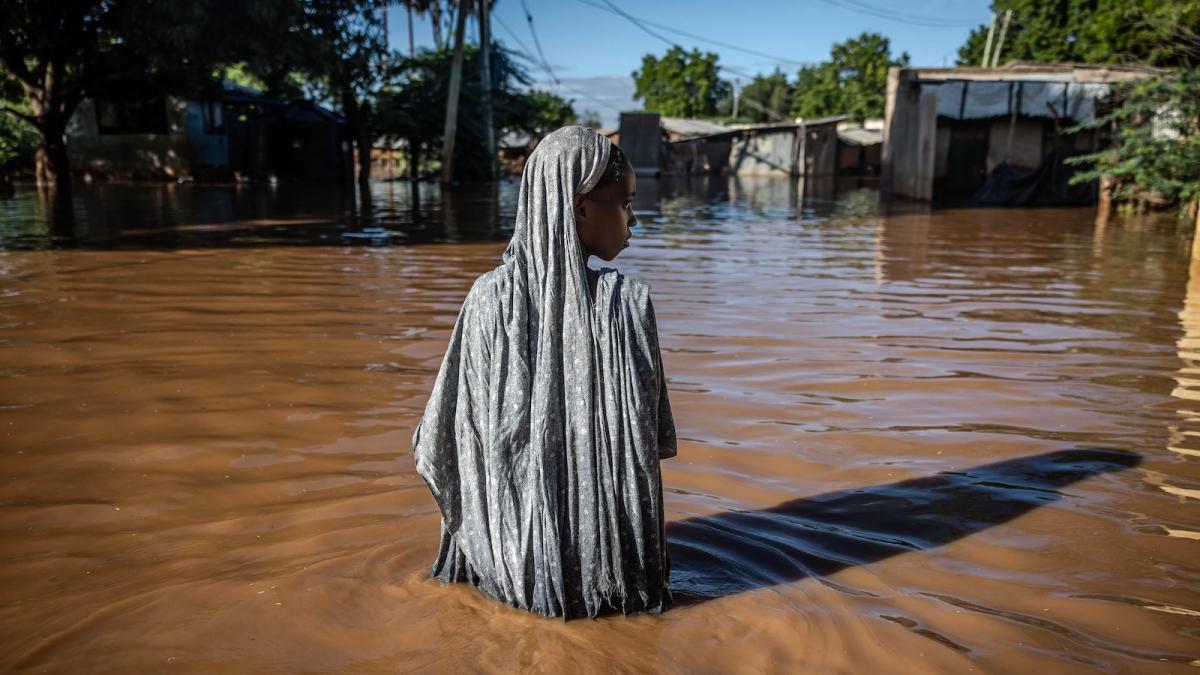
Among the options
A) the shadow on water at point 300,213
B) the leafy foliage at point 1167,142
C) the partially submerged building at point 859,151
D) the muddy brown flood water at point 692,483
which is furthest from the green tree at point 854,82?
the muddy brown flood water at point 692,483

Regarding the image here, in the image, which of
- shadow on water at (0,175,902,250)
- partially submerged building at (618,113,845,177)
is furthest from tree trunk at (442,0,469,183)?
partially submerged building at (618,113,845,177)

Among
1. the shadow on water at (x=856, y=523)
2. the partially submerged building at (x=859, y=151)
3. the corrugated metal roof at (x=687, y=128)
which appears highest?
the corrugated metal roof at (x=687, y=128)

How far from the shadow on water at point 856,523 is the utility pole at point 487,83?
23.5 m

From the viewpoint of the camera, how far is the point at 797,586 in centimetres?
263

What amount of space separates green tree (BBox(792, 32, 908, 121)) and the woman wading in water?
46.3 metres

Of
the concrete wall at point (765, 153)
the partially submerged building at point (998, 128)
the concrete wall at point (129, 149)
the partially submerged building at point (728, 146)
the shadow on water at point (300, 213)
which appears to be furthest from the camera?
the concrete wall at point (765, 153)

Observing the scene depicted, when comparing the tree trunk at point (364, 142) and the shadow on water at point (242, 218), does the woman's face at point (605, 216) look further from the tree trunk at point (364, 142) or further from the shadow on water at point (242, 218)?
the tree trunk at point (364, 142)

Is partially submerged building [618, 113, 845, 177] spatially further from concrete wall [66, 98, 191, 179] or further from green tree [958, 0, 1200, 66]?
concrete wall [66, 98, 191, 179]

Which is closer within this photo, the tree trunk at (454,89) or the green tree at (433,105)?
the tree trunk at (454,89)

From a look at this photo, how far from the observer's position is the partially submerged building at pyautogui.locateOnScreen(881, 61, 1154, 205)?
19.1 meters

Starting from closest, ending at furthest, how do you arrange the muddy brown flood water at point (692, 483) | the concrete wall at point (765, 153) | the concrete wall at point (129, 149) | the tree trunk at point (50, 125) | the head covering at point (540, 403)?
1. the head covering at point (540, 403)
2. the muddy brown flood water at point (692, 483)
3. the tree trunk at point (50, 125)
4. the concrete wall at point (129, 149)
5. the concrete wall at point (765, 153)

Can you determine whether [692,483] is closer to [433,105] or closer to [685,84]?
[433,105]

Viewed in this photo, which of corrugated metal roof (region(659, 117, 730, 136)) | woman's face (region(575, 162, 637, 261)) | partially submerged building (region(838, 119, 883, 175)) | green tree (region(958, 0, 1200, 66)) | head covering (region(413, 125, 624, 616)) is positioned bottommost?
head covering (region(413, 125, 624, 616))

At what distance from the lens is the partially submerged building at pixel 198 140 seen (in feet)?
88.3
